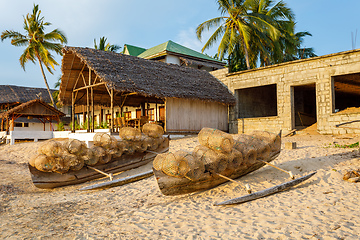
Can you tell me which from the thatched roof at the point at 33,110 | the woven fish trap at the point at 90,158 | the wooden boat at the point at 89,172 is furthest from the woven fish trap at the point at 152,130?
the thatched roof at the point at 33,110

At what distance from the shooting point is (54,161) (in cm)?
780

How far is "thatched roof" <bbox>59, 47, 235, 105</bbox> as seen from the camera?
1303 cm

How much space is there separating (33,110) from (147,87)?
10063 mm

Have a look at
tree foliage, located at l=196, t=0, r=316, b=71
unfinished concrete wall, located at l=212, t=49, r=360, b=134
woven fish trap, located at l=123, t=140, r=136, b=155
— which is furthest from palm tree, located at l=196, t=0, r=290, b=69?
woven fish trap, located at l=123, t=140, r=136, b=155

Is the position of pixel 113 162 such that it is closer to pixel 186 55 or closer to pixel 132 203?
pixel 132 203

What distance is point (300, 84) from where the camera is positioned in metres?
14.1

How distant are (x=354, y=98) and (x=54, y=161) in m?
22.3

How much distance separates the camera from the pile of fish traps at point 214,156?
226 inches

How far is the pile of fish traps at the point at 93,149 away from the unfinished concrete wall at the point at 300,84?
24.0 ft

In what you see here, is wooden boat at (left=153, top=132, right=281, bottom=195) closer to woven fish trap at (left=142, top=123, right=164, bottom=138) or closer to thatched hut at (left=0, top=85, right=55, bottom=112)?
woven fish trap at (left=142, top=123, right=164, bottom=138)

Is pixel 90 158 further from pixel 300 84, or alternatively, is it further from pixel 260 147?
pixel 300 84

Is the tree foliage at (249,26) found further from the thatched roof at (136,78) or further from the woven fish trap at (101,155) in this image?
the woven fish trap at (101,155)

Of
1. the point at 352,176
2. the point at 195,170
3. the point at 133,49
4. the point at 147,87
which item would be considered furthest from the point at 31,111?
the point at 352,176

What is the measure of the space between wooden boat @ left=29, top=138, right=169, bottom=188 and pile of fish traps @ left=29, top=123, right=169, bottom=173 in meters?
0.14
